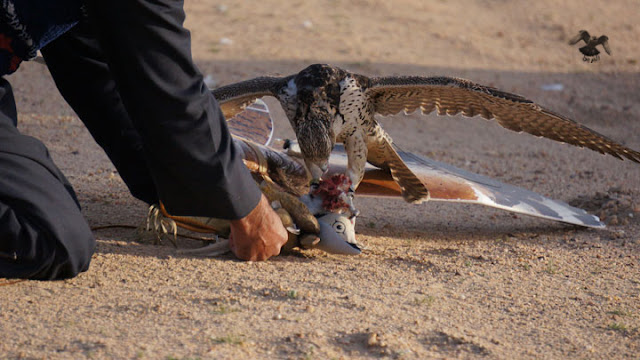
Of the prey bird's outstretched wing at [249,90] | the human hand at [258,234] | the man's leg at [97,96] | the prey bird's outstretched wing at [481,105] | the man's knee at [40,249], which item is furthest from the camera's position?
the prey bird's outstretched wing at [249,90]

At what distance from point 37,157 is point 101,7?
1005 millimetres

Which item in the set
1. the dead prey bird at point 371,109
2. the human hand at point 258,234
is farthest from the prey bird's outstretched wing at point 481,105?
the human hand at point 258,234

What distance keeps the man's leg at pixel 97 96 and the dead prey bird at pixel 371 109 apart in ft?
3.41

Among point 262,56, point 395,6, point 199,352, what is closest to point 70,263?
point 199,352

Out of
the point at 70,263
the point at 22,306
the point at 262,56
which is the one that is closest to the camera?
the point at 22,306

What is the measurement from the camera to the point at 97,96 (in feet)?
12.5

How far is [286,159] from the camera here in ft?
16.2

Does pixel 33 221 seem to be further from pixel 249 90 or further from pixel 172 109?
pixel 249 90

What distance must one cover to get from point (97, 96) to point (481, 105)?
236 centimetres

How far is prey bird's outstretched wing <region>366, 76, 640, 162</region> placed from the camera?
4.33 m

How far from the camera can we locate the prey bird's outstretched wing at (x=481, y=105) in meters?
4.33

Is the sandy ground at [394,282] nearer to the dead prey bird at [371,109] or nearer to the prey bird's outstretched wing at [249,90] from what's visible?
the dead prey bird at [371,109]

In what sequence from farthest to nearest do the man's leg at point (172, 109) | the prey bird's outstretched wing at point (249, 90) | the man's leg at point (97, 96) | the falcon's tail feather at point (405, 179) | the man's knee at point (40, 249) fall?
the prey bird's outstretched wing at point (249, 90) < the falcon's tail feather at point (405, 179) < the man's leg at point (97, 96) < the man's knee at point (40, 249) < the man's leg at point (172, 109)

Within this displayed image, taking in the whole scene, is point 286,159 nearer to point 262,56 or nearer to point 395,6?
point 262,56
